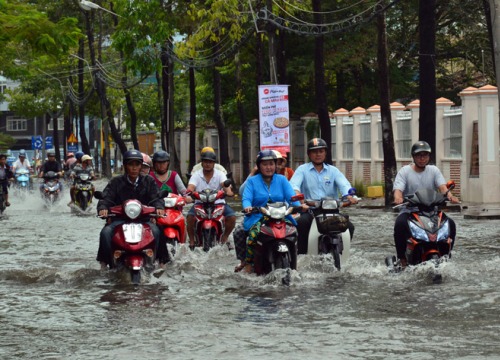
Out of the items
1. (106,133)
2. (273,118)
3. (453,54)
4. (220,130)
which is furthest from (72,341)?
(106,133)

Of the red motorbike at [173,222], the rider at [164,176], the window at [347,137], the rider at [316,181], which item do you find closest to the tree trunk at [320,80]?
the window at [347,137]

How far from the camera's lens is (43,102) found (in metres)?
87.9

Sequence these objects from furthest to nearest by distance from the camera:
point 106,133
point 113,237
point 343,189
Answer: point 106,133 < point 343,189 < point 113,237

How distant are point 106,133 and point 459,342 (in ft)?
196

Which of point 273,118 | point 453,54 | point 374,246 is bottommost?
point 374,246

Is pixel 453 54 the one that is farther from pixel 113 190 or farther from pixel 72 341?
pixel 72 341

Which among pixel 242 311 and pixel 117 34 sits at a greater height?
pixel 117 34

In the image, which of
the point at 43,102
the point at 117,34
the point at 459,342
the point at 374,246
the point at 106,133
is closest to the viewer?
the point at 459,342

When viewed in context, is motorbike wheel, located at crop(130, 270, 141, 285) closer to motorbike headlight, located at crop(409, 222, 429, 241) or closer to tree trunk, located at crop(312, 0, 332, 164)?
motorbike headlight, located at crop(409, 222, 429, 241)

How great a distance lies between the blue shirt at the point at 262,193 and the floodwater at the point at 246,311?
67 cm

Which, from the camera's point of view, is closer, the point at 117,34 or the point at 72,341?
the point at 72,341

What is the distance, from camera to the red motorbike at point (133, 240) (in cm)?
1258

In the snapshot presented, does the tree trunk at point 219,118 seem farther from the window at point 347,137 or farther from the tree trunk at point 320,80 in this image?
the tree trunk at point 320,80

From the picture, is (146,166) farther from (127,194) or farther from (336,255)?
(336,255)
